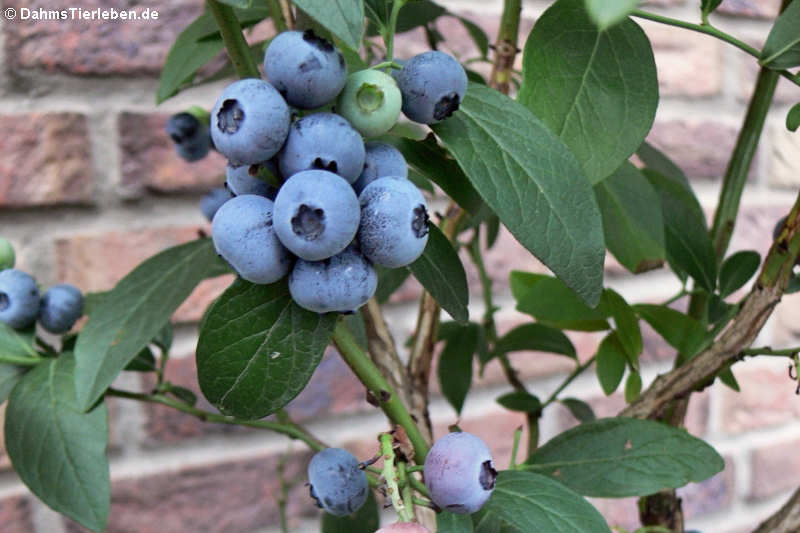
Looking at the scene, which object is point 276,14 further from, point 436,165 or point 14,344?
point 14,344

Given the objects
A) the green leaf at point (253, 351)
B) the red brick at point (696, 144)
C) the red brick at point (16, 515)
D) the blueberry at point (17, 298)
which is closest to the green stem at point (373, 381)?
the green leaf at point (253, 351)

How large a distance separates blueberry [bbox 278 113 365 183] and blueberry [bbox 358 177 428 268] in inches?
0.5

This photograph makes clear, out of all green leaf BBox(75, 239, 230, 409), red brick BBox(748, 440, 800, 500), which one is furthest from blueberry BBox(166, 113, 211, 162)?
red brick BBox(748, 440, 800, 500)

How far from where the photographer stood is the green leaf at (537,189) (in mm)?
286

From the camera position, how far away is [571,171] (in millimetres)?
297

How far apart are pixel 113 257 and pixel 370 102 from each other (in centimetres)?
62

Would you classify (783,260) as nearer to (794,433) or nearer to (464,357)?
(464,357)

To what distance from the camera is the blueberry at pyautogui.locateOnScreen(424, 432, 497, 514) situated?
29 centimetres

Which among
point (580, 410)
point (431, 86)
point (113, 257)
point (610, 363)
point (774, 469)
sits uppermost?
point (431, 86)

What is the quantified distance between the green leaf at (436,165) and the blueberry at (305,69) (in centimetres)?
7

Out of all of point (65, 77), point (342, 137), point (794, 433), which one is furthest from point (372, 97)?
point (794, 433)

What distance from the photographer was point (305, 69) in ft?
0.82

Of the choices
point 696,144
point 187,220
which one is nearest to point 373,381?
point 187,220

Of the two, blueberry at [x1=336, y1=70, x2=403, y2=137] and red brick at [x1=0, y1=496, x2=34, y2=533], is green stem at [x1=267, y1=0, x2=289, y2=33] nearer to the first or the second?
blueberry at [x1=336, y1=70, x2=403, y2=137]
